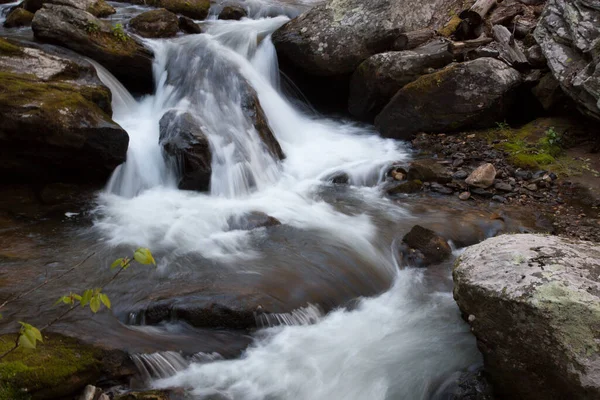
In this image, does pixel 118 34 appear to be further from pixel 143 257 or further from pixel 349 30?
pixel 143 257

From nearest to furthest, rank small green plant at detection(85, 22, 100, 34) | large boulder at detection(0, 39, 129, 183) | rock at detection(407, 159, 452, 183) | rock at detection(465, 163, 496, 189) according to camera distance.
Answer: large boulder at detection(0, 39, 129, 183)
rock at detection(465, 163, 496, 189)
rock at detection(407, 159, 452, 183)
small green plant at detection(85, 22, 100, 34)

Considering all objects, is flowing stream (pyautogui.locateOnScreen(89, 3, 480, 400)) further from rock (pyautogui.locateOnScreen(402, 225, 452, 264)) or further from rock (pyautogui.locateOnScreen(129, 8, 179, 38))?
rock (pyautogui.locateOnScreen(129, 8, 179, 38))

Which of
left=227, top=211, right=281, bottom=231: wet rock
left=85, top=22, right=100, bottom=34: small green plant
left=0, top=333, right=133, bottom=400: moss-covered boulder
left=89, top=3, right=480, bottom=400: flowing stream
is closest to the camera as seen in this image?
left=0, top=333, right=133, bottom=400: moss-covered boulder

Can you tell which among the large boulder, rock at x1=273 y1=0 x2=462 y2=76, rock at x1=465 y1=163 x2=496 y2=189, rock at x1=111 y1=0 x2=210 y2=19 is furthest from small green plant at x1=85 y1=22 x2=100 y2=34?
rock at x1=465 y1=163 x2=496 y2=189

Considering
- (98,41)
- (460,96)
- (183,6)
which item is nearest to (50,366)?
(98,41)

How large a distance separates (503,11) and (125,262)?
1093 cm

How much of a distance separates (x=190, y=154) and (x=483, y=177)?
4716 millimetres

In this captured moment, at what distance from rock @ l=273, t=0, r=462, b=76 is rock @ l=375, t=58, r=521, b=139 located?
159cm

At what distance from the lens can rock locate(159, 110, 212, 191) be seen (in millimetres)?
7602

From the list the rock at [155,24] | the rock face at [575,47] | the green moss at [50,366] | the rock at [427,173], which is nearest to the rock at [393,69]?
the rock face at [575,47]

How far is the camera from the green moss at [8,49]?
784 centimetres

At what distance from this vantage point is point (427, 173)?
821 cm

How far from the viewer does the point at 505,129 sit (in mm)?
9352

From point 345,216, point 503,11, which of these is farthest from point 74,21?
point 503,11
